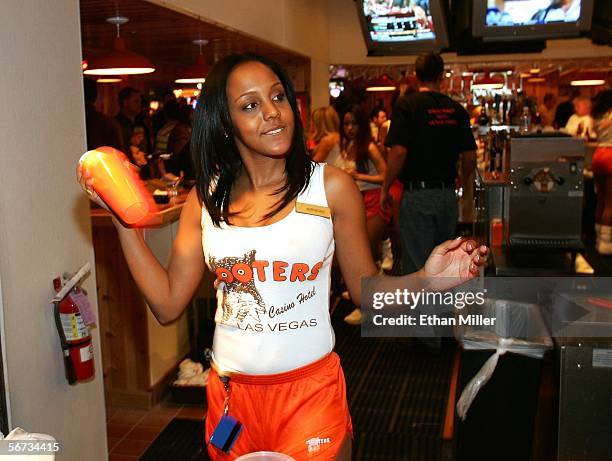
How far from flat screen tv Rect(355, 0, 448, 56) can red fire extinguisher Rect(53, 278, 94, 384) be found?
15.3ft

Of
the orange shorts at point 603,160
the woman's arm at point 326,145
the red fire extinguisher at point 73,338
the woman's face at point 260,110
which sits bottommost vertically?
the red fire extinguisher at point 73,338

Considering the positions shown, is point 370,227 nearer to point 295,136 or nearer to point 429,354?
point 429,354

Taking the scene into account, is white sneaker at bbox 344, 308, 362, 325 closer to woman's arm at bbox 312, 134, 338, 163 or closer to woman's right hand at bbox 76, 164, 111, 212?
woman's arm at bbox 312, 134, 338, 163

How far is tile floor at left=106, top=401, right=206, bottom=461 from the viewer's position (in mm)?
3621

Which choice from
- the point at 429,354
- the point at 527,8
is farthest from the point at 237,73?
the point at 527,8

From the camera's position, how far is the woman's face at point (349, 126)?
223 inches

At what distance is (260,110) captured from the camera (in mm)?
1826

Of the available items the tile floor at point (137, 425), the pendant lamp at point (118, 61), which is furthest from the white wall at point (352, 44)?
the tile floor at point (137, 425)

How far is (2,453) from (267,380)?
2.27 ft

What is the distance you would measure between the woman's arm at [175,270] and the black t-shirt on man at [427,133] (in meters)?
2.81

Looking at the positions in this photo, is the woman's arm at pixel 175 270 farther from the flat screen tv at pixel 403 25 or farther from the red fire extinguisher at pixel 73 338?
the flat screen tv at pixel 403 25

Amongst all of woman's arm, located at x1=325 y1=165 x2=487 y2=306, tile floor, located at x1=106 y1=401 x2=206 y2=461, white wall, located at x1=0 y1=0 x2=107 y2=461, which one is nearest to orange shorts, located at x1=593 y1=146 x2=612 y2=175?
tile floor, located at x1=106 y1=401 x2=206 y2=461

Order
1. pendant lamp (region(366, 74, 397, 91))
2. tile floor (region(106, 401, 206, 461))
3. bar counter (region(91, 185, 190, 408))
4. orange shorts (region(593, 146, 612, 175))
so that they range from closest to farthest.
A: tile floor (region(106, 401, 206, 461)), bar counter (region(91, 185, 190, 408)), orange shorts (region(593, 146, 612, 175)), pendant lamp (region(366, 74, 397, 91))

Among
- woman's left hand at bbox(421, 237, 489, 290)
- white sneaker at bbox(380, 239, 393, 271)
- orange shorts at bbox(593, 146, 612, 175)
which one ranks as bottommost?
white sneaker at bbox(380, 239, 393, 271)
